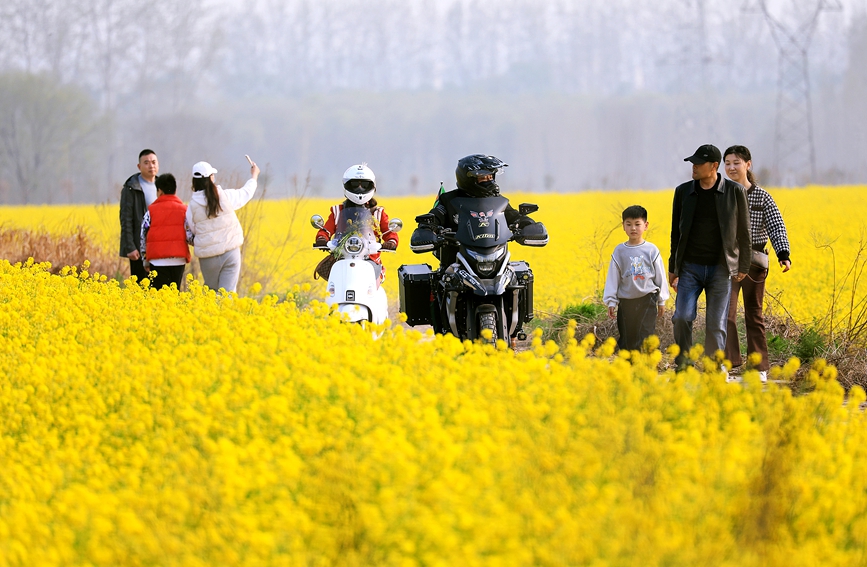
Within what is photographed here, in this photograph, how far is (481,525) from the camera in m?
3.45

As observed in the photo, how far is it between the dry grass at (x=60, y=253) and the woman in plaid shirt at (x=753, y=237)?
8.73 meters

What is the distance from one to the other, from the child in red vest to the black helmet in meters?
3.56

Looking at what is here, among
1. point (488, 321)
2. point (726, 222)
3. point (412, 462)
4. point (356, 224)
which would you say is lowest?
point (412, 462)

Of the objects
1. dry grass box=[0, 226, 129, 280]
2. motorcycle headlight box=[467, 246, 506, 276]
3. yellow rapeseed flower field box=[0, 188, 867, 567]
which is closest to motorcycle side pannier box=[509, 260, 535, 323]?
motorcycle headlight box=[467, 246, 506, 276]

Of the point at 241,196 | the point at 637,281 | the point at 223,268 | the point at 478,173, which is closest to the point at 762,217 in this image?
the point at 637,281

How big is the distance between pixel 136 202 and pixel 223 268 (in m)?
1.44

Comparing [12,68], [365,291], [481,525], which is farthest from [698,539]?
[12,68]

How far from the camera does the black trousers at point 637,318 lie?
8.71 metres

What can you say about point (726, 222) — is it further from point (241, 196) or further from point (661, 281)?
point (241, 196)

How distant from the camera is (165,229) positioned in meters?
10.4

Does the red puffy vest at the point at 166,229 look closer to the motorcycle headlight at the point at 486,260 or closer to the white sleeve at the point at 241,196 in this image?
the white sleeve at the point at 241,196

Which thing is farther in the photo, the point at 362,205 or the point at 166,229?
the point at 166,229

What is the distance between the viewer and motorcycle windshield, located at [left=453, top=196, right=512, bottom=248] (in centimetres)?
774

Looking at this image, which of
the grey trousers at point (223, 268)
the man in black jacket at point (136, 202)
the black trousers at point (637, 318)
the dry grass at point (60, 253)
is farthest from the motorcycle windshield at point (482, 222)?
the dry grass at point (60, 253)
